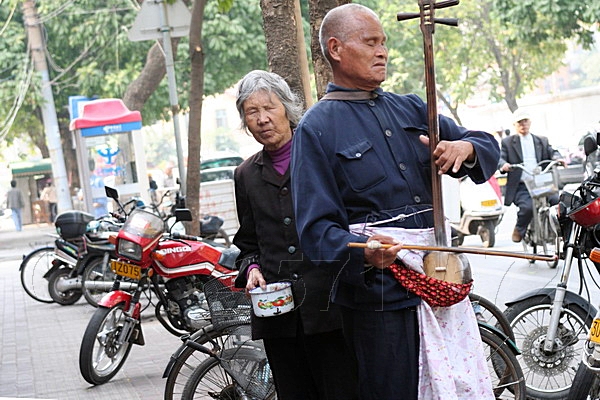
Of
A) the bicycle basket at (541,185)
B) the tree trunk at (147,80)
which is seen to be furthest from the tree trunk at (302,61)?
the tree trunk at (147,80)

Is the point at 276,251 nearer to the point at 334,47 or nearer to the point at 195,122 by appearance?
the point at 334,47

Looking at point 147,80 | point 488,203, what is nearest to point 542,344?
point 488,203

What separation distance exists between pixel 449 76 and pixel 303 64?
35648mm

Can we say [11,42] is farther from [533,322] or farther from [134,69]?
[533,322]

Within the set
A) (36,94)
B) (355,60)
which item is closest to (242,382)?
(355,60)

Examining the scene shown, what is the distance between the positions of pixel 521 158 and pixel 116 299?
22.4ft

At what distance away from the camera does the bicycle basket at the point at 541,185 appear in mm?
12867

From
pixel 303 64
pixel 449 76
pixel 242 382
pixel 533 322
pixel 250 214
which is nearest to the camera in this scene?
pixel 250 214

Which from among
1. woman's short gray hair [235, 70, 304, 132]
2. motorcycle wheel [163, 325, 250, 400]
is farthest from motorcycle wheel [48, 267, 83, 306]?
woman's short gray hair [235, 70, 304, 132]

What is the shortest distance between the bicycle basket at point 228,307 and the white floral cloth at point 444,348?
191 centimetres

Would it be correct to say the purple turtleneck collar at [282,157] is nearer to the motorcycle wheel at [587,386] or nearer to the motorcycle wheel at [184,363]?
the motorcycle wheel at [184,363]

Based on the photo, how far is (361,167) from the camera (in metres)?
3.48

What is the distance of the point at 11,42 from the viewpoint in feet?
100

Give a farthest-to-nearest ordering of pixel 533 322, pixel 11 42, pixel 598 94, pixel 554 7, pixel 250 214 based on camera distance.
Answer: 1. pixel 598 94
2. pixel 11 42
3. pixel 554 7
4. pixel 533 322
5. pixel 250 214
